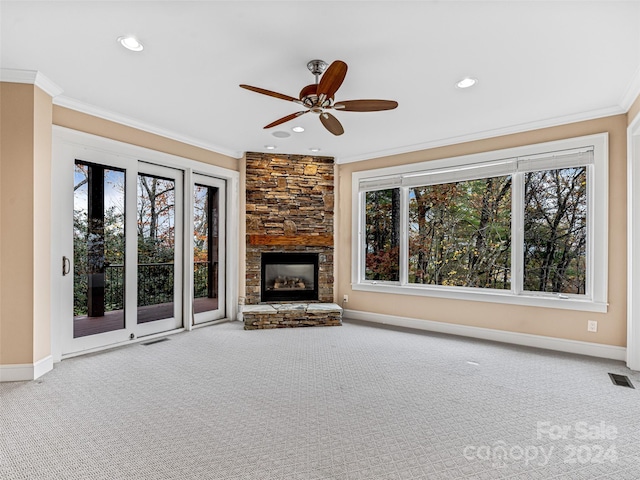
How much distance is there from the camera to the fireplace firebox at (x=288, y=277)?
211 inches

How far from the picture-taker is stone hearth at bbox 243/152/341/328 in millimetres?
5238

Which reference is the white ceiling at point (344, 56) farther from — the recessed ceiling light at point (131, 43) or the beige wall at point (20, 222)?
the beige wall at point (20, 222)

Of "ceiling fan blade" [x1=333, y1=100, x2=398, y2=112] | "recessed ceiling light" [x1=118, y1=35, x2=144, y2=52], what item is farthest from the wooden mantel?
"recessed ceiling light" [x1=118, y1=35, x2=144, y2=52]

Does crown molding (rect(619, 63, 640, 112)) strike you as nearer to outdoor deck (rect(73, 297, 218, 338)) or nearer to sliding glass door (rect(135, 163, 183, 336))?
sliding glass door (rect(135, 163, 183, 336))

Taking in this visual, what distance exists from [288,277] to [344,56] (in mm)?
3608

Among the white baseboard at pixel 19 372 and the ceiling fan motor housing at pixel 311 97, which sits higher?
the ceiling fan motor housing at pixel 311 97

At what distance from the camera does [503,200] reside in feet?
14.3

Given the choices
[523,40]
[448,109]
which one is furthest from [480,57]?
[448,109]

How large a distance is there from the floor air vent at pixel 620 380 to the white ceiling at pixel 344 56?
2.63 m

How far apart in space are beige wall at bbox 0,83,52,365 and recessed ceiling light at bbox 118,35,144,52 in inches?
48.4

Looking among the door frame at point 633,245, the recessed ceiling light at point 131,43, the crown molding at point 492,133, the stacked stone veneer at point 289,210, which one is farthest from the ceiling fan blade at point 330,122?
the door frame at point 633,245

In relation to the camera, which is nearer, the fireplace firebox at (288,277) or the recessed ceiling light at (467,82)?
the recessed ceiling light at (467,82)

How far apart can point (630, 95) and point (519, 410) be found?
3081 millimetres

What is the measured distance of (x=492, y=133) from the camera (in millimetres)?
4258
